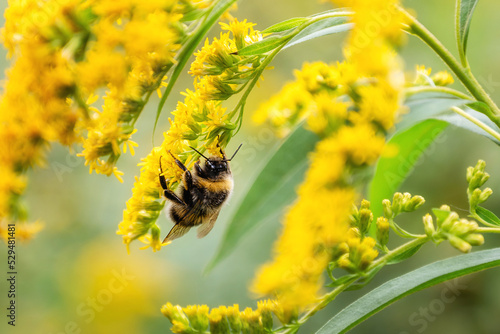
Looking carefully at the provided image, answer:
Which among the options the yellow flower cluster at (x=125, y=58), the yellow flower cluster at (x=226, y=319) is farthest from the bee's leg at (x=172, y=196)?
the yellow flower cluster at (x=226, y=319)

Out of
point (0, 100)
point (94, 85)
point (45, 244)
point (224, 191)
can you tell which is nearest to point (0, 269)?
point (45, 244)

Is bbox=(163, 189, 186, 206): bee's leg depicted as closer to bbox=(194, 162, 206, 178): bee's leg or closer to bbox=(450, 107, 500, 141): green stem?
bbox=(194, 162, 206, 178): bee's leg

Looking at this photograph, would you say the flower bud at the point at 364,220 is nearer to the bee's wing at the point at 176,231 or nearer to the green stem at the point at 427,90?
the green stem at the point at 427,90

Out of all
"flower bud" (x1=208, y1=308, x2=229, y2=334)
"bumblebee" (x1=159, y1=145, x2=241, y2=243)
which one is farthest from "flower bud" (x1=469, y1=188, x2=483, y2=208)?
"bumblebee" (x1=159, y1=145, x2=241, y2=243)

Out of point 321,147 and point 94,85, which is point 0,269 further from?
point 321,147

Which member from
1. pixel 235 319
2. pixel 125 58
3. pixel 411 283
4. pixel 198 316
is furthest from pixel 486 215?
pixel 125 58

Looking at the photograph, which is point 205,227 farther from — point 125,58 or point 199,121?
point 125,58
